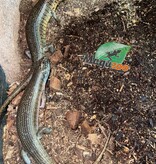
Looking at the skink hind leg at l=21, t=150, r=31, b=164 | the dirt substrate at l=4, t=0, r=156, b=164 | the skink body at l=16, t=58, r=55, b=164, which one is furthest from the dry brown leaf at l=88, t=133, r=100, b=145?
the skink hind leg at l=21, t=150, r=31, b=164

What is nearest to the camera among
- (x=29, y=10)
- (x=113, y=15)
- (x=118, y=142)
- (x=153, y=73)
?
(x=118, y=142)

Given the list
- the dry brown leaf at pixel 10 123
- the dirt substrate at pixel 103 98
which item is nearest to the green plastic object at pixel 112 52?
the dirt substrate at pixel 103 98

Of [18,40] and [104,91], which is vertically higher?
[18,40]

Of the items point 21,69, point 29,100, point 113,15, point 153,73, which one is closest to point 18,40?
point 21,69

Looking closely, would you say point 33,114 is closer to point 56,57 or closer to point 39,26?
point 56,57

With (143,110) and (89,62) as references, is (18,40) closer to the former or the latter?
(89,62)

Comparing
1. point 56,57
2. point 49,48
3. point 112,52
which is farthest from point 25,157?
point 112,52

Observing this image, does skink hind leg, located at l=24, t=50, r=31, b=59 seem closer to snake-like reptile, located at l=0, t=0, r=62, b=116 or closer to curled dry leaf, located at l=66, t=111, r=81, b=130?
snake-like reptile, located at l=0, t=0, r=62, b=116
